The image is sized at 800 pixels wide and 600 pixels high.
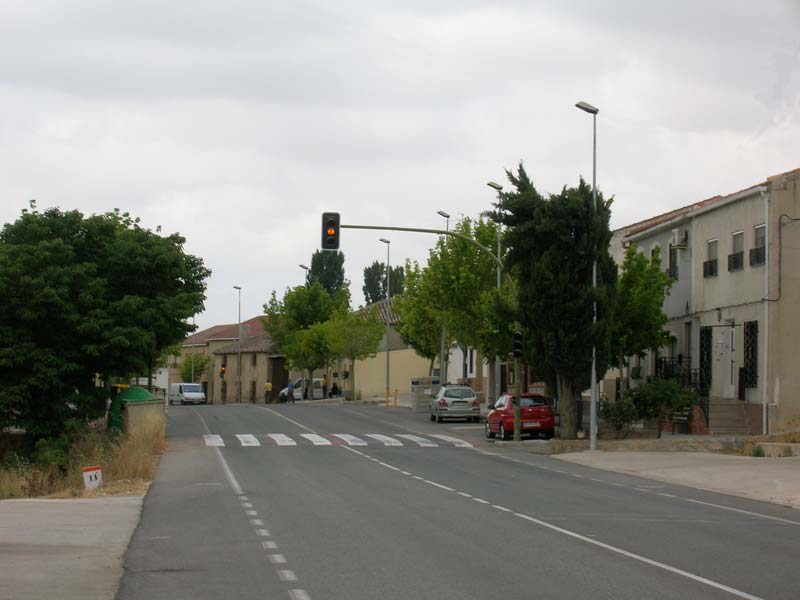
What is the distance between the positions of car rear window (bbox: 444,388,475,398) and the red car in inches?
419

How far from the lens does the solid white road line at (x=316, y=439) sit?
37.2 meters

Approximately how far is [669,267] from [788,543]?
30879 millimetres

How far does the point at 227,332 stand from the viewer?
133m

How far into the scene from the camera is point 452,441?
1578 inches

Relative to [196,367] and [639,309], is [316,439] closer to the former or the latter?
[639,309]

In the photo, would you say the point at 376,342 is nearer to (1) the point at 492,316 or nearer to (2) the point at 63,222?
(1) the point at 492,316

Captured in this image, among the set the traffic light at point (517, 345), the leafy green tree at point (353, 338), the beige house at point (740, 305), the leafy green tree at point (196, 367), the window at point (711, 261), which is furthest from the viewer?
the leafy green tree at point (196, 367)

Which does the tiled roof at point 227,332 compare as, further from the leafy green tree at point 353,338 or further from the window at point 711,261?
the window at point 711,261

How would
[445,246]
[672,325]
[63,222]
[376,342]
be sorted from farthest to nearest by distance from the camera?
[376,342] → [445,246] → [672,325] → [63,222]

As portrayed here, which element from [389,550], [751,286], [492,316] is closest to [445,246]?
[492,316]

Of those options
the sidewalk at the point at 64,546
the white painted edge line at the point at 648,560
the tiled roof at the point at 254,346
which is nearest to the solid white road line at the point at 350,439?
the sidewalk at the point at 64,546

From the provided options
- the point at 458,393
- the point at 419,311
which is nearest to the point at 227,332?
the point at 419,311

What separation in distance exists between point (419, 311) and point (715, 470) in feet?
116

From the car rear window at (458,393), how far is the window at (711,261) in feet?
45.7
